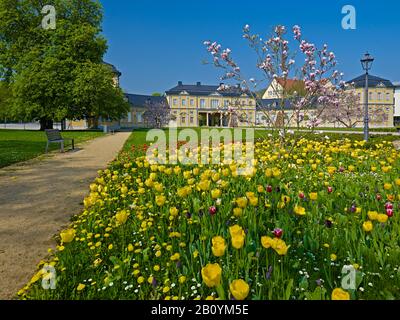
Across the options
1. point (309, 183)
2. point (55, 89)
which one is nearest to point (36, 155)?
point (309, 183)

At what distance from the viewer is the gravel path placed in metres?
2.77

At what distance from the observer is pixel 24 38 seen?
32.8 meters

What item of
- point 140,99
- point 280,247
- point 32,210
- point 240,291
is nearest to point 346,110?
point 32,210

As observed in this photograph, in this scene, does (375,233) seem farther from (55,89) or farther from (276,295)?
(55,89)

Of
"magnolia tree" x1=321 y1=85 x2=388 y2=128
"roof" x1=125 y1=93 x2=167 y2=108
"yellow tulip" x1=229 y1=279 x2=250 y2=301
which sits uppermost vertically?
"roof" x1=125 y1=93 x2=167 y2=108

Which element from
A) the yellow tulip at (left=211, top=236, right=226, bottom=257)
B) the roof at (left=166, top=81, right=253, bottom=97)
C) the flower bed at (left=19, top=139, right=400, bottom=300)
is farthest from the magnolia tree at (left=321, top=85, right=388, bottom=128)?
the roof at (left=166, top=81, right=253, bottom=97)

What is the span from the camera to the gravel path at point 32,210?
109 inches

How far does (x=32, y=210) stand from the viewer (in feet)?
14.9

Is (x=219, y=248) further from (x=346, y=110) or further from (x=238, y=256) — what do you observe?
(x=346, y=110)

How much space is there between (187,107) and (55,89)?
50.5m

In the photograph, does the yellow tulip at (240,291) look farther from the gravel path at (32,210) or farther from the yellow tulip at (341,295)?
the gravel path at (32,210)

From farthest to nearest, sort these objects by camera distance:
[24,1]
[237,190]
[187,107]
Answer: [187,107] < [24,1] < [237,190]

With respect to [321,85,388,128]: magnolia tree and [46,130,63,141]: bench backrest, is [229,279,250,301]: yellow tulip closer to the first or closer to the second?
[321,85,388,128]: magnolia tree
